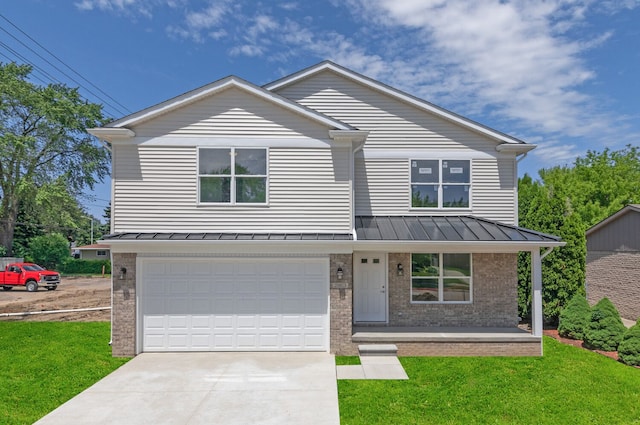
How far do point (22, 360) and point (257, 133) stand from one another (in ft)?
27.6

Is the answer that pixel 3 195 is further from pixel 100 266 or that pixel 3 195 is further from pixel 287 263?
pixel 287 263

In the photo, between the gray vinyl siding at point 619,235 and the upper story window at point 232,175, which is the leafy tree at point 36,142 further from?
the gray vinyl siding at point 619,235

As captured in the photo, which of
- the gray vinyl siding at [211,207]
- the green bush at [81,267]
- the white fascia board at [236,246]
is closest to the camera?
the white fascia board at [236,246]

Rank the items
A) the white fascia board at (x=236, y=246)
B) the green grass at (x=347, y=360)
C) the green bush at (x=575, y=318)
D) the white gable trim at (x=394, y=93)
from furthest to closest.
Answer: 1. the white gable trim at (x=394, y=93)
2. the green bush at (x=575, y=318)
3. the white fascia board at (x=236, y=246)
4. the green grass at (x=347, y=360)

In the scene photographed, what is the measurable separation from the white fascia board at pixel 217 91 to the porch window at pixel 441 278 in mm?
4894

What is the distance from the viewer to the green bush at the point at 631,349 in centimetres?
957

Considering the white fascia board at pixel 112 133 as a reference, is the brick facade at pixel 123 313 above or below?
below

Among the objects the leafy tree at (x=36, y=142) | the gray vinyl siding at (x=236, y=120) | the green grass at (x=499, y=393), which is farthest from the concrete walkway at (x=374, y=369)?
the leafy tree at (x=36, y=142)

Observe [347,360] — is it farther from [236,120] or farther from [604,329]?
[604,329]

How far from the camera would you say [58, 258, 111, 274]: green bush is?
3906cm

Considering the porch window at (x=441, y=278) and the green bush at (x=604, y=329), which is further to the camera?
the porch window at (x=441, y=278)

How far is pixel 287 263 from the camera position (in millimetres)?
10320

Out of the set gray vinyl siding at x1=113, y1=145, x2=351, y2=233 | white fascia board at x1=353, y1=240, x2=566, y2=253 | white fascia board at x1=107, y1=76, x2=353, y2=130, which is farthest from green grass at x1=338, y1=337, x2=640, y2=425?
white fascia board at x1=107, y1=76, x2=353, y2=130

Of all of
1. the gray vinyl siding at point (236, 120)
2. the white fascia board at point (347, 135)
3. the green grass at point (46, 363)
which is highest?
the gray vinyl siding at point (236, 120)
